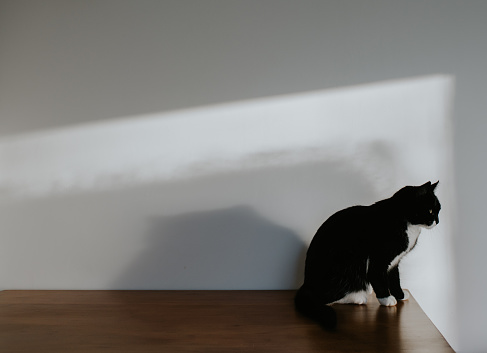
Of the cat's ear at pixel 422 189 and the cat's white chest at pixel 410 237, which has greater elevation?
the cat's ear at pixel 422 189

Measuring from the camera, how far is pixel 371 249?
1.14 metres

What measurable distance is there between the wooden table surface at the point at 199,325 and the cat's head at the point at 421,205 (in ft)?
0.74

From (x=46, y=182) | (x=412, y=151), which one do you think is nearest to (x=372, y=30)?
(x=412, y=151)

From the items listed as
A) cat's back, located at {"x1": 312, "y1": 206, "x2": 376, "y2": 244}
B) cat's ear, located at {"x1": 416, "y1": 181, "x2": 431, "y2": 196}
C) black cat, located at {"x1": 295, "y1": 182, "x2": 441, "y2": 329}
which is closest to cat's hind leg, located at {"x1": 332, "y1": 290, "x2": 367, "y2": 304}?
black cat, located at {"x1": 295, "y1": 182, "x2": 441, "y2": 329}

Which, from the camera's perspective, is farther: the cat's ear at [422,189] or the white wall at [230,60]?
the white wall at [230,60]

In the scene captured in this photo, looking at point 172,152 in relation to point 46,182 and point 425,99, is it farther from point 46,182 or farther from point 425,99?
point 425,99

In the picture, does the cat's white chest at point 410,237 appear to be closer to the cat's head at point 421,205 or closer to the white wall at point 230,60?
the cat's head at point 421,205

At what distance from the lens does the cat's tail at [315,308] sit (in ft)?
3.29

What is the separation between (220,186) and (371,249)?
19.3 inches

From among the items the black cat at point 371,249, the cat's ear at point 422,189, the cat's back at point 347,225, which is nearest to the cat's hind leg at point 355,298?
the black cat at point 371,249

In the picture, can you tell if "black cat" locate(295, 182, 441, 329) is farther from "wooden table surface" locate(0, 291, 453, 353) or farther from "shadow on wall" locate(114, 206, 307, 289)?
"shadow on wall" locate(114, 206, 307, 289)

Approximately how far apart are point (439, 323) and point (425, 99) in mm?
671

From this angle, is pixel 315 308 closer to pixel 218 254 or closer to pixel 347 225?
pixel 347 225

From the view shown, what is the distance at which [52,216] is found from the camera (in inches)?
56.0
